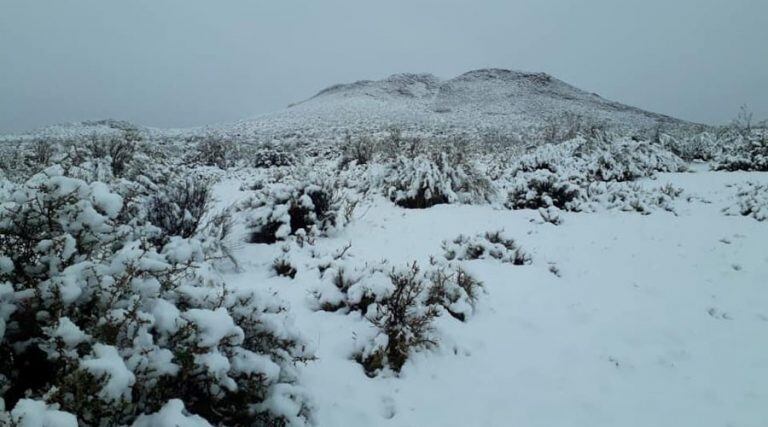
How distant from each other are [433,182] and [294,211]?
334 centimetres

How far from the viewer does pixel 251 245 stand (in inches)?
237

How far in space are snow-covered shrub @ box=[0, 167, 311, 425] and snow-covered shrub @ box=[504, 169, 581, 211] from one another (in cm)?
722

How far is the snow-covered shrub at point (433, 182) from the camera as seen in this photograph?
873 cm

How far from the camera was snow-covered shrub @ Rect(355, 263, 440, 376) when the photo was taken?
132 inches

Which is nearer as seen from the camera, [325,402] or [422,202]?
[325,402]

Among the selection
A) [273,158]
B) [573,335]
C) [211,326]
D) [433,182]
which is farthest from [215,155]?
[211,326]

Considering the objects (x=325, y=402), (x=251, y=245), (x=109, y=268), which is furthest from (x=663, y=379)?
(x=251, y=245)

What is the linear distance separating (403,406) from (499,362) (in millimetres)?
998

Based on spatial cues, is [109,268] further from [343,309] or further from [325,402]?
[343,309]

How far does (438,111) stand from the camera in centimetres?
4891

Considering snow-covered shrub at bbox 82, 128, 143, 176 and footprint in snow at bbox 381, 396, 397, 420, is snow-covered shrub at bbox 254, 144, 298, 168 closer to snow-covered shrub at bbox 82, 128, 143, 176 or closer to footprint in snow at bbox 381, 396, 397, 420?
snow-covered shrub at bbox 82, 128, 143, 176

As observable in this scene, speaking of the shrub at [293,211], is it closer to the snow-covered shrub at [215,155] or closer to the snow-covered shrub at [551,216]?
the snow-covered shrub at [551,216]

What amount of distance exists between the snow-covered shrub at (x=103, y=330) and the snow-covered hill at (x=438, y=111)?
25891mm

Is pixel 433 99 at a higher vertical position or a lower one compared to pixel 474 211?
higher
